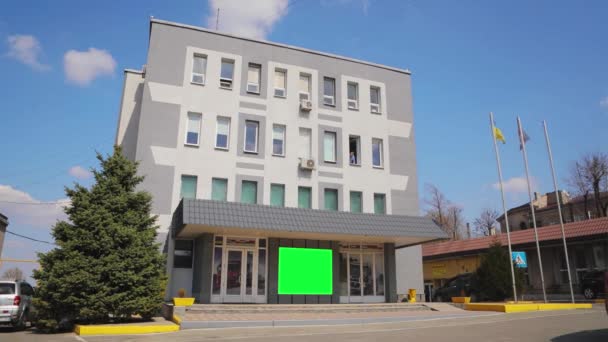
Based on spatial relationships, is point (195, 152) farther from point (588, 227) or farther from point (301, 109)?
point (588, 227)

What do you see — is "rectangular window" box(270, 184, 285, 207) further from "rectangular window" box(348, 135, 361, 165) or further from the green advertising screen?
"rectangular window" box(348, 135, 361, 165)

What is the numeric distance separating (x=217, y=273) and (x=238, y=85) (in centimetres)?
953

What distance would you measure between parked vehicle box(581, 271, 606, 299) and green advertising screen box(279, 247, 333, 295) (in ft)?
45.5

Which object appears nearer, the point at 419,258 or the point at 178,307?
→ the point at 178,307

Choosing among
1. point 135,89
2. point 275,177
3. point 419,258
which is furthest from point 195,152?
point 419,258

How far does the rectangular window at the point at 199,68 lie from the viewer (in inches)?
895

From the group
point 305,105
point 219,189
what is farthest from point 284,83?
point 219,189

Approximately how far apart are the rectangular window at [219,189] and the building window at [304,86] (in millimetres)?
6532

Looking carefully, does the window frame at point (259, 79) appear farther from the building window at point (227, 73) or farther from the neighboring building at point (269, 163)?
the building window at point (227, 73)

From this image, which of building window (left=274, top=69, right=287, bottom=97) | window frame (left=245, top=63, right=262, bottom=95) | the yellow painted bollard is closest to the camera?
the yellow painted bollard


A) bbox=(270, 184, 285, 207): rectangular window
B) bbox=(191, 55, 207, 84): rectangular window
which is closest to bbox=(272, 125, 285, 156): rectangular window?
bbox=(270, 184, 285, 207): rectangular window

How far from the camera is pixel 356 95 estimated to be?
26.0m

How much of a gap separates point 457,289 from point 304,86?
15313 mm

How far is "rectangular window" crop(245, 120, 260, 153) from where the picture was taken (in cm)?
2286
